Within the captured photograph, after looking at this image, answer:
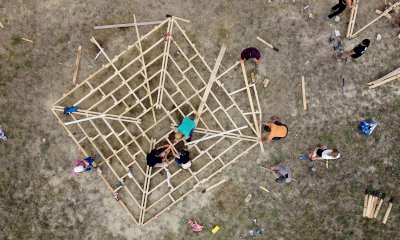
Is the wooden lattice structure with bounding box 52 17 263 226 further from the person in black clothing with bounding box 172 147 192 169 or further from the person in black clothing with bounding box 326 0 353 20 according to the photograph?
the person in black clothing with bounding box 326 0 353 20

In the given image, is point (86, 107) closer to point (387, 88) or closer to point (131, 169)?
point (131, 169)

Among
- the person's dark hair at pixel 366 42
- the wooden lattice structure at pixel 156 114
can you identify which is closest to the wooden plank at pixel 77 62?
the wooden lattice structure at pixel 156 114

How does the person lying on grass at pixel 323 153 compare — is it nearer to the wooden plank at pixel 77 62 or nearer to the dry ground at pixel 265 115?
the dry ground at pixel 265 115

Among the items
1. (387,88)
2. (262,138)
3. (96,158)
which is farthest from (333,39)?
(96,158)

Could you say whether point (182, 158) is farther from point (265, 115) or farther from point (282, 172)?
point (282, 172)

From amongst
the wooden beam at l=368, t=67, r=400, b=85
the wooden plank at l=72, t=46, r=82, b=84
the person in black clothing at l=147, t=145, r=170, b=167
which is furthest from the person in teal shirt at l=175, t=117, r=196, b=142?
the wooden beam at l=368, t=67, r=400, b=85
